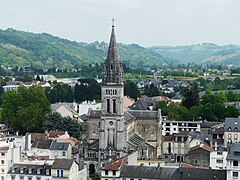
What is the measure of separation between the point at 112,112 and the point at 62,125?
1724cm

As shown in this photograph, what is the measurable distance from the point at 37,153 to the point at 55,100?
62.0m

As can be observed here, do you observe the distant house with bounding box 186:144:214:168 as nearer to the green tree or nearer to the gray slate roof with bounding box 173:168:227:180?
the gray slate roof with bounding box 173:168:227:180

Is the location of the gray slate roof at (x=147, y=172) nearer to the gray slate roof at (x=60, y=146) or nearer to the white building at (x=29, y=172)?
the white building at (x=29, y=172)

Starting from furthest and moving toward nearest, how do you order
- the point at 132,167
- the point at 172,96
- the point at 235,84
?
the point at 235,84 → the point at 172,96 → the point at 132,167

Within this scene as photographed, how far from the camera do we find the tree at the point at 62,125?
97625mm

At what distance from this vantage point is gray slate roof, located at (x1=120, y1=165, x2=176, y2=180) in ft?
210

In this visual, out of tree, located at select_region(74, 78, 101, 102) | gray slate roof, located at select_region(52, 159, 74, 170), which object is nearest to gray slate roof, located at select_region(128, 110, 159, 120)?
gray slate roof, located at select_region(52, 159, 74, 170)

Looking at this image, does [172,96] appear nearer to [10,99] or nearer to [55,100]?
[55,100]

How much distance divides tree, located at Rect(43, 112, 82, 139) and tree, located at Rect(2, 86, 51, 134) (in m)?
3.74

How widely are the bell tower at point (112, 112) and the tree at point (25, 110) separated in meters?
22.0

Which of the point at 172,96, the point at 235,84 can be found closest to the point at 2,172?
the point at 172,96

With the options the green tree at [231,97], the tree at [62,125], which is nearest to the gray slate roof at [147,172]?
the tree at [62,125]

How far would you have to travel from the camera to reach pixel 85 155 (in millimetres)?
82312

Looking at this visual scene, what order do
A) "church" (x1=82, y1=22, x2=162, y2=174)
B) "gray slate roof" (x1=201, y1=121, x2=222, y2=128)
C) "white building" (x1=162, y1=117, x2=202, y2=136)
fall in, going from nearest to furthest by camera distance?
"church" (x1=82, y1=22, x2=162, y2=174)
"gray slate roof" (x1=201, y1=121, x2=222, y2=128)
"white building" (x1=162, y1=117, x2=202, y2=136)
